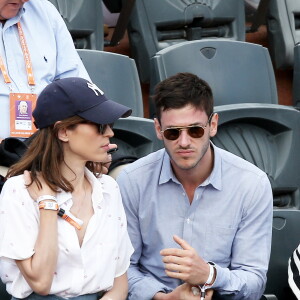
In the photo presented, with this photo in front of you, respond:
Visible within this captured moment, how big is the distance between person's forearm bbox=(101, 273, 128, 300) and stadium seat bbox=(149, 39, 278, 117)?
110 centimetres

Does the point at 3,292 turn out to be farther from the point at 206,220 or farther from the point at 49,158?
the point at 206,220

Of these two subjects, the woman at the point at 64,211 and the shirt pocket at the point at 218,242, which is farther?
the shirt pocket at the point at 218,242

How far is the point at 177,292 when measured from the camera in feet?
7.13

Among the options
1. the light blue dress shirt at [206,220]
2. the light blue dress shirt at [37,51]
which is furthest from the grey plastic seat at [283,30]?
the light blue dress shirt at [206,220]

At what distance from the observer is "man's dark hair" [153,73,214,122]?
2254 mm

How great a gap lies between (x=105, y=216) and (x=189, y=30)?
6.49 feet

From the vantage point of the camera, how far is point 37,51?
8.95 feet

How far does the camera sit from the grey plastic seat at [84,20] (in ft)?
11.8

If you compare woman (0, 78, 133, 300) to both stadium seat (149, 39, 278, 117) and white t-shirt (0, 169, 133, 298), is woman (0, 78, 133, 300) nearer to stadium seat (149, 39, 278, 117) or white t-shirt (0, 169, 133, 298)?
white t-shirt (0, 169, 133, 298)

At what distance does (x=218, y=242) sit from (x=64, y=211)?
1.56ft

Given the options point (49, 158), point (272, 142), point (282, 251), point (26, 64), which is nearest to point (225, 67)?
point (272, 142)

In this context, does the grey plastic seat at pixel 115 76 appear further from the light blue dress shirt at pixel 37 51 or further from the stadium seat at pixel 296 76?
the stadium seat at pixel 296 76

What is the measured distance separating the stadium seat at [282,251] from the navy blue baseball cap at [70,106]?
2.19 feet

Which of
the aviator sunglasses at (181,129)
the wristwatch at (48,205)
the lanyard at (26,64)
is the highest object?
the lanyard at (26,64)
